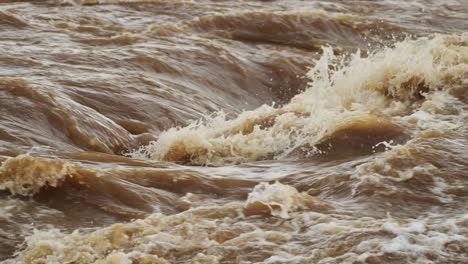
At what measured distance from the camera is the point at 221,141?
25.7ft

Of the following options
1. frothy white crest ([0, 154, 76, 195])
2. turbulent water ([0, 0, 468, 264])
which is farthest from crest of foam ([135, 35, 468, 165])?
frothy white crest ([0, 154, 76, 195])

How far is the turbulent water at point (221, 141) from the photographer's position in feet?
17.4

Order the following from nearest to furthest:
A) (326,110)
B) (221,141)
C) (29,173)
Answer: (29,173)
(221,141)
(326,110)

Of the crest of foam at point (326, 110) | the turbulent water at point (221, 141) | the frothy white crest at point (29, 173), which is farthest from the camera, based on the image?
the crest of foam at point (326, 110)

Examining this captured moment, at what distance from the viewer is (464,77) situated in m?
9.61

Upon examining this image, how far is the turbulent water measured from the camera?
5309 mm

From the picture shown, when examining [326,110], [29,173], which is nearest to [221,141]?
[326,110]

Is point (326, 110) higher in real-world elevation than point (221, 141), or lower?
higher

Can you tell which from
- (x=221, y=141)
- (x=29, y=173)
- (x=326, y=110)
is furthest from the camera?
(x=326, y=110)

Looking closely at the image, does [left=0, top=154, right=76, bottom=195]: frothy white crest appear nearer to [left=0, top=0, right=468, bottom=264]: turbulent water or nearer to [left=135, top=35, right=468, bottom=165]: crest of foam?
[left=0, top=0, right=468, bottom=264]: turbulent water

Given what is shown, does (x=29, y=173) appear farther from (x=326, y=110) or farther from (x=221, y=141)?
(x=326, y=110)

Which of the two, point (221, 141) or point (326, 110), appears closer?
point (221, 141)

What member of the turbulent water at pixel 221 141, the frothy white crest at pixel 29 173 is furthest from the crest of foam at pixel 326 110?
the frothy white crest at pixel 29 173

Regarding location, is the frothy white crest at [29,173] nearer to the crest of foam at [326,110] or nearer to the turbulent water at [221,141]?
the turbulent water at [221,141]
